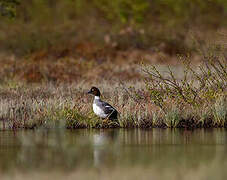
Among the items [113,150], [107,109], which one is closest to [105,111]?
[107,109]

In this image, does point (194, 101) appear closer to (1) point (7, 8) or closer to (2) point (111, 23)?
(1) point (7, 8)

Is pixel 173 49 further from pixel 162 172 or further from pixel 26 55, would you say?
pixel 162 172

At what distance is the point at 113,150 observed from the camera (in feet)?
38.1

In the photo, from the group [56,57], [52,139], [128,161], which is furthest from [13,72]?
[128,161]

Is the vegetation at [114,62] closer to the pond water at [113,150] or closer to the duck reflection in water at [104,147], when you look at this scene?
the pond water at [113,150]

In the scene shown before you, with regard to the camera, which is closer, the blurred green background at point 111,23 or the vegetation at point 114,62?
the vegetation at point 114,62

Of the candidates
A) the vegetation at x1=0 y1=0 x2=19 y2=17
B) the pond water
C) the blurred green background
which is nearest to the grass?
the pond water

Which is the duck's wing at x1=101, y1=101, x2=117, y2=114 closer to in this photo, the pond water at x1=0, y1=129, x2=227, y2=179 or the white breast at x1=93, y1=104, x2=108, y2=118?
the white breast at x1=93, y1=104, x2=108, y2=118

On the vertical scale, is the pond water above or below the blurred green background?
below

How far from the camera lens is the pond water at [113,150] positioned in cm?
1007

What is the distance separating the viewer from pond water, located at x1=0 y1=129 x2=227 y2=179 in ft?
33.0

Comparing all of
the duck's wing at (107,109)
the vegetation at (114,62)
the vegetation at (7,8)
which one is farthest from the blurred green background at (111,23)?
the duck's wing at (107,109)

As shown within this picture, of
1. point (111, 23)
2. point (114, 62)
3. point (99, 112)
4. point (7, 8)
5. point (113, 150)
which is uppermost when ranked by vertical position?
point (111, 23)

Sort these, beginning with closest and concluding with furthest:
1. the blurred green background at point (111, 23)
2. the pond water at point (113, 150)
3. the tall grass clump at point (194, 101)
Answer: the pond water at point (113, 150), the tall grass clump at point (194, 101), the blurred green background at point (111, 23)
